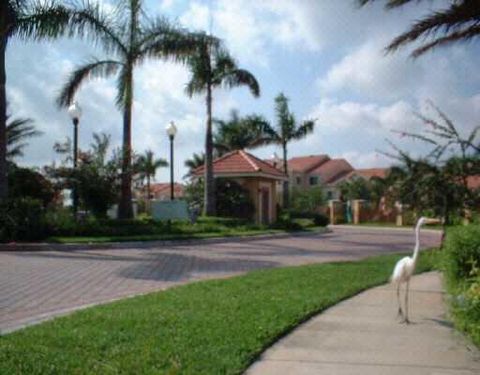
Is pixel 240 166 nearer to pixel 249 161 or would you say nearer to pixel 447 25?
pixel 249 161

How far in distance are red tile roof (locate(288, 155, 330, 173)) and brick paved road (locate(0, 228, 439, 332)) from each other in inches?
2358

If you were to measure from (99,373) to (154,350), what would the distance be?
31.2 inches

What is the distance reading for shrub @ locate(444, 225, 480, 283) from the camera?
7.89 metres

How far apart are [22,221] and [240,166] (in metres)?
16.9

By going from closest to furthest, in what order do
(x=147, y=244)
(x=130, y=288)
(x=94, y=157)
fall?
1. (x=130, y=288)
2. (x=147, y=244)
3. (x=94, y=157)

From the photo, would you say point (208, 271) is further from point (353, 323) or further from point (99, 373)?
point (99, 373)

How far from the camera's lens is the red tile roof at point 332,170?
82438 mm

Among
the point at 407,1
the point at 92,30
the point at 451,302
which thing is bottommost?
the point at 451,302

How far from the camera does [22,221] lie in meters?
20.0

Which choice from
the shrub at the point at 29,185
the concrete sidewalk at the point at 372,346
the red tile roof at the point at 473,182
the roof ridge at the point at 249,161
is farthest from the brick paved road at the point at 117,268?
the roof ridge at the point at 249,161

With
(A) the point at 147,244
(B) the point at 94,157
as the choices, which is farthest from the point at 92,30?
(A) the point at 147,244

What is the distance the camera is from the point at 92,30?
74.3ft

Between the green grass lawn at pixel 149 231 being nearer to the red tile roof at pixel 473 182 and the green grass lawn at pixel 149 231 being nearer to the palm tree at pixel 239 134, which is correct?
the red tile roof at pixel 473 182

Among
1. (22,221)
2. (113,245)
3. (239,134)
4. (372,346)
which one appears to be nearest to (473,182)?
(372,346)
